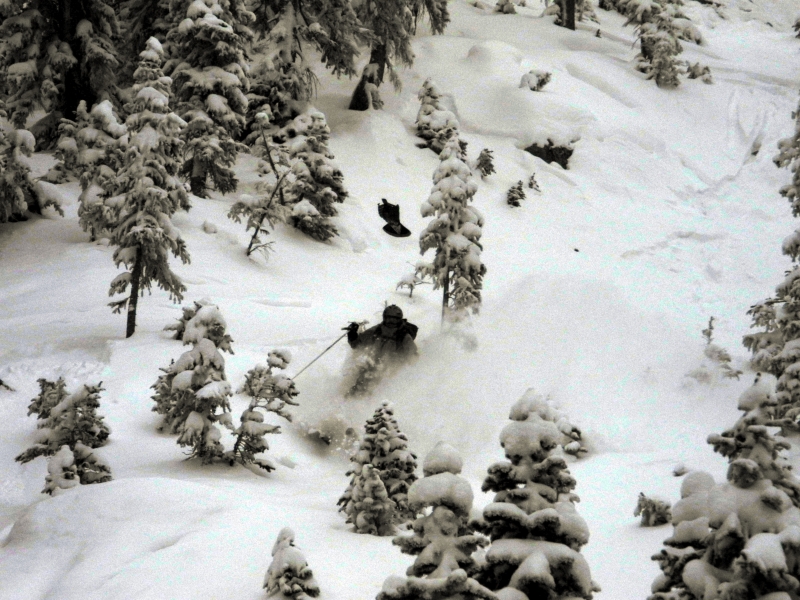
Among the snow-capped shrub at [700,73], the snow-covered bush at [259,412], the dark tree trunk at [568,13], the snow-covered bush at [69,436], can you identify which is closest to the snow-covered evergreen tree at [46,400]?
the snow-covered bush at [69,436]

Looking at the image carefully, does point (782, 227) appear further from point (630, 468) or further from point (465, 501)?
point (465, 501)

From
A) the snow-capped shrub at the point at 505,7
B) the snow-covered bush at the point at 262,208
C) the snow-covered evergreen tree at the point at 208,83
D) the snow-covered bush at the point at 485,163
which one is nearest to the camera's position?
the snow-covered bush at the point at 262,208

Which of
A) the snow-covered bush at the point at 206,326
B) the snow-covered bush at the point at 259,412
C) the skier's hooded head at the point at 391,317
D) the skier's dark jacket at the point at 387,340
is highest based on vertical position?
the snow-covered bush at the point at 206,326

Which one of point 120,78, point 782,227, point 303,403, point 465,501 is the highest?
point 465,501

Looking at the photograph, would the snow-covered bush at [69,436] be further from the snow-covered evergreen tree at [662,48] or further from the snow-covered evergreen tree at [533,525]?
the snow-covered evergreen tree at [662,48]

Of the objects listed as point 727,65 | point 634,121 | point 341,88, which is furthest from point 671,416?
point 727,65

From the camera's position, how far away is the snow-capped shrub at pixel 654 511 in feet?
27.4

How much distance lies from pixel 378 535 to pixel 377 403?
740 centimetres

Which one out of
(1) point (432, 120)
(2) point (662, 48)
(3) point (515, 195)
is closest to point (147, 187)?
(3) point (515, 195)

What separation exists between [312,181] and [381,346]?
26.5ft

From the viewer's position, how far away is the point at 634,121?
3134 cm

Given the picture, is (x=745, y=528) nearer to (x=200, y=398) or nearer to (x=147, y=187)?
(x=200, y=398)

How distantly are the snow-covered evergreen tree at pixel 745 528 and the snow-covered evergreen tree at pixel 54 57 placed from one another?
22.5m

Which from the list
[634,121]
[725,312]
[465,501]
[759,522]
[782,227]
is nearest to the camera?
[759,522]
